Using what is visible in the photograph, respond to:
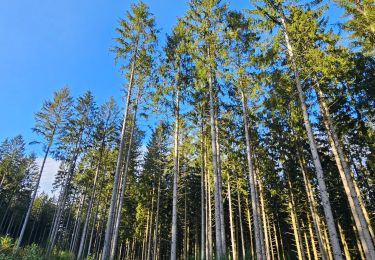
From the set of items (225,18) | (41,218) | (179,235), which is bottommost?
(179,235)

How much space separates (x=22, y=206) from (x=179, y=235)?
1319 inches

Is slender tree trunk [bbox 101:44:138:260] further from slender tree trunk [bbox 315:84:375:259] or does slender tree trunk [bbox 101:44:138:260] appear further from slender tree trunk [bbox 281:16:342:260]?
slender tree trunk [bbox 315:84:375:259]

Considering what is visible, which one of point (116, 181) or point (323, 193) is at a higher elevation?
point (116, 181)

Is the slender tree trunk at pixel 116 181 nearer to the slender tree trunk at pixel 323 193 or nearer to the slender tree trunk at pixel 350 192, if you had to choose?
the slender tree trunk at pixel 323 193

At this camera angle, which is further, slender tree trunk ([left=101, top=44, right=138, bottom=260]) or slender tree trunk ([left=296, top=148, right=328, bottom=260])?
slender tree trunk ([left=296, top=148, right=328, bottom=260])

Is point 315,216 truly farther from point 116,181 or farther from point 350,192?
point 116,181

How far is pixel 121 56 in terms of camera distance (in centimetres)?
1641

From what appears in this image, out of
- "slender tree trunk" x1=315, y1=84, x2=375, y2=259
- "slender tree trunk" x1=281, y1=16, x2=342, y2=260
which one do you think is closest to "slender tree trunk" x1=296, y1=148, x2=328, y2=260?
"slender tree trunk" x1=315, y1=84, x2=375, y2=259

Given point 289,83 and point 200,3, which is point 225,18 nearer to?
point 200,3

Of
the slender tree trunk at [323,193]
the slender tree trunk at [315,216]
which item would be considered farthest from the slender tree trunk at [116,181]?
the slender tree trunk at [315,216]

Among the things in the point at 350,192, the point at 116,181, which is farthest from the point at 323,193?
the point at 116,181

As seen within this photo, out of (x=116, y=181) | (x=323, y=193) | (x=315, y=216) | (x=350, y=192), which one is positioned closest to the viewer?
(x=323, y=193)

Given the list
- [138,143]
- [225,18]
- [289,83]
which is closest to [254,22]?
[225,18]

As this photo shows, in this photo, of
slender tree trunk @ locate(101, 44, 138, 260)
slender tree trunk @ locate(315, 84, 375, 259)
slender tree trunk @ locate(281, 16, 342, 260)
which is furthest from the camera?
slender tree trunk @ locate(101, 44, 138, 260)
